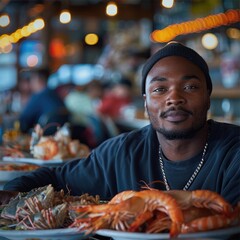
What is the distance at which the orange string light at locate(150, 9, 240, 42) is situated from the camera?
31.4 feet

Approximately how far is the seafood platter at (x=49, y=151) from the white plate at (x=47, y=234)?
5.86 feet

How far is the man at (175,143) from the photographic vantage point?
8.35ft

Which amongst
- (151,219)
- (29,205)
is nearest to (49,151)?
(29,205)

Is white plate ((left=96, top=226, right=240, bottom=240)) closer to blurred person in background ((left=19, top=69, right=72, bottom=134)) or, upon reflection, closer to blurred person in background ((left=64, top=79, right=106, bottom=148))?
blurred person in background ((left=64, top=79, right=106, bottom=148))

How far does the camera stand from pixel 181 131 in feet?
8.51

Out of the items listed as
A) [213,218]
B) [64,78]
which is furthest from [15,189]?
[64,78]

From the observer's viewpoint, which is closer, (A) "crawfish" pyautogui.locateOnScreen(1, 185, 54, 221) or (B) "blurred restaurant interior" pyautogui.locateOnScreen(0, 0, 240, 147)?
(A) "crawfish" pyautogui.locateOnScreen(1, 185, 54, 221)

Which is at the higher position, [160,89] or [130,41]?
[130,41]

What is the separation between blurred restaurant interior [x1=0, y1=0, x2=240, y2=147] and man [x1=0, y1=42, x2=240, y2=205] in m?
2.02

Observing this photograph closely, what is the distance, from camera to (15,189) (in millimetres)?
2754

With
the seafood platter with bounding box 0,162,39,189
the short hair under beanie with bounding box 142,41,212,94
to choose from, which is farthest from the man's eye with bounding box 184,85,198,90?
the seafood platter with bounding box 0,162,39,189

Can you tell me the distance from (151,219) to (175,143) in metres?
0.84

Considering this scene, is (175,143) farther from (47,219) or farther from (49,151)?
(49,151)

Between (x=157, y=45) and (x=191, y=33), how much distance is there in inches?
53.1
